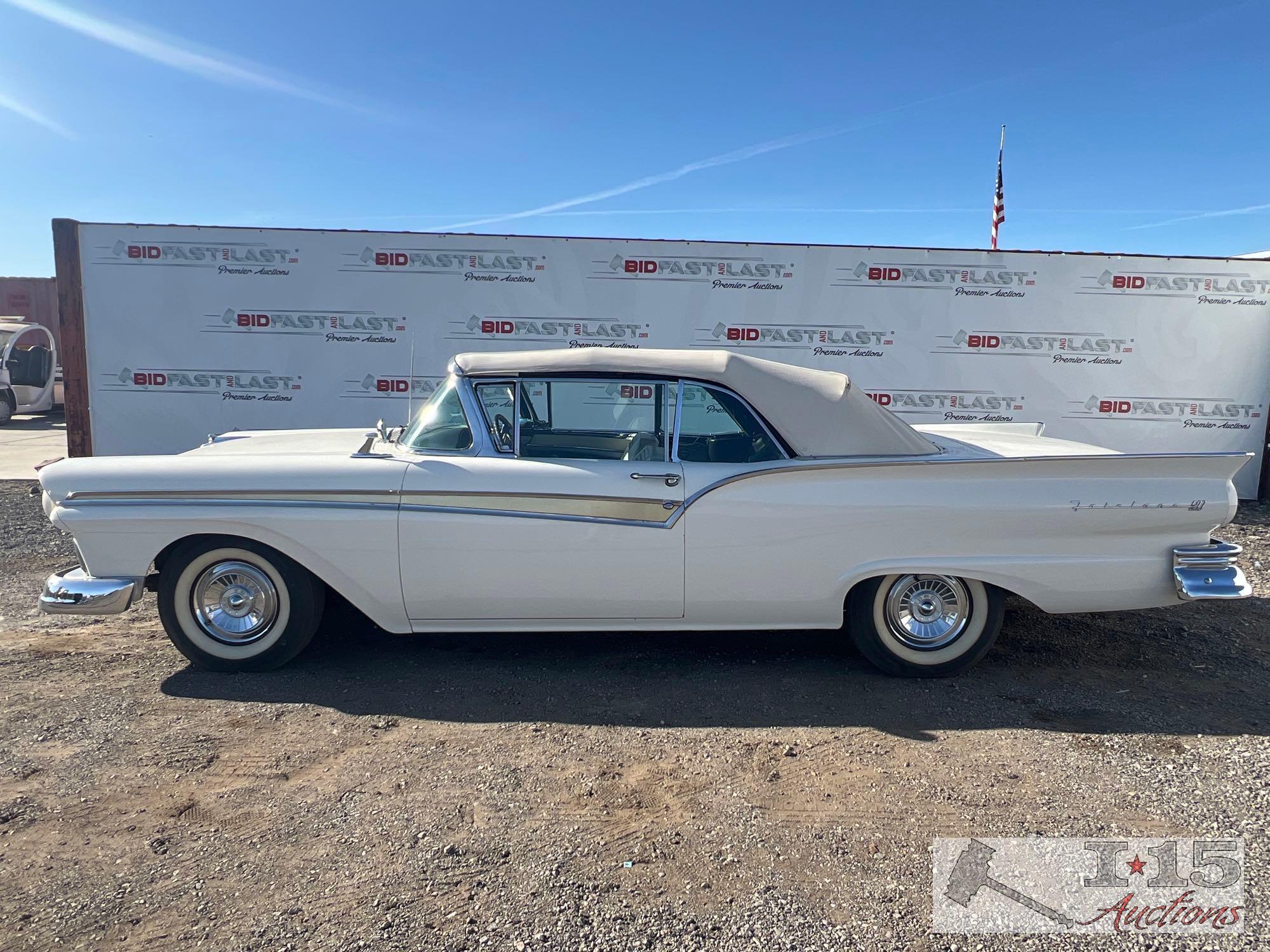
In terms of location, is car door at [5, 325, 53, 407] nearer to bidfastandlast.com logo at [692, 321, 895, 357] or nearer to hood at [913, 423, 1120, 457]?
bidfastandlast.com logo at [692, 321, 895, 357]

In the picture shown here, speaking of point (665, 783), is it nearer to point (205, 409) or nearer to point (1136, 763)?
point (1136, 763)

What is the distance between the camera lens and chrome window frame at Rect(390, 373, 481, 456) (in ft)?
12.7

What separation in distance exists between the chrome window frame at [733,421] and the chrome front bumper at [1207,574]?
1.89 metres

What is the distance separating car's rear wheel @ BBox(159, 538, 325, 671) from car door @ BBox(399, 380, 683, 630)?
579 mm

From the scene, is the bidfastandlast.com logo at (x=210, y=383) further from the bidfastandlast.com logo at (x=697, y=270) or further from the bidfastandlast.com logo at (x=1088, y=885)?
the bidfastandlast.com logo at (x=1088, y=885)

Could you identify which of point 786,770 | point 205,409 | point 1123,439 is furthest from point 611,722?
point 1123,439

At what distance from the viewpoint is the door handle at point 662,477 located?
146 inches

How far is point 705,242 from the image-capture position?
27.2ft

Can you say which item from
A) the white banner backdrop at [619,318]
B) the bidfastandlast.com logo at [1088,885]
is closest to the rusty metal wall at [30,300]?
the white banner backdrop at [619,318]

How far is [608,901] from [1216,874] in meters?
1.91

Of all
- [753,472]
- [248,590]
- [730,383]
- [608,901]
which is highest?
[730,383]

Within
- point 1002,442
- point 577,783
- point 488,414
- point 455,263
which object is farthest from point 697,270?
point 577,783

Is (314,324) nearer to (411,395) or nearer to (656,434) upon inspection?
(411,395)

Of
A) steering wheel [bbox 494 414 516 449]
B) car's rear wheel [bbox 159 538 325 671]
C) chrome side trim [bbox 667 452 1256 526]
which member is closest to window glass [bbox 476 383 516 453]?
steering wheel [bbox 494 414 516 449]
